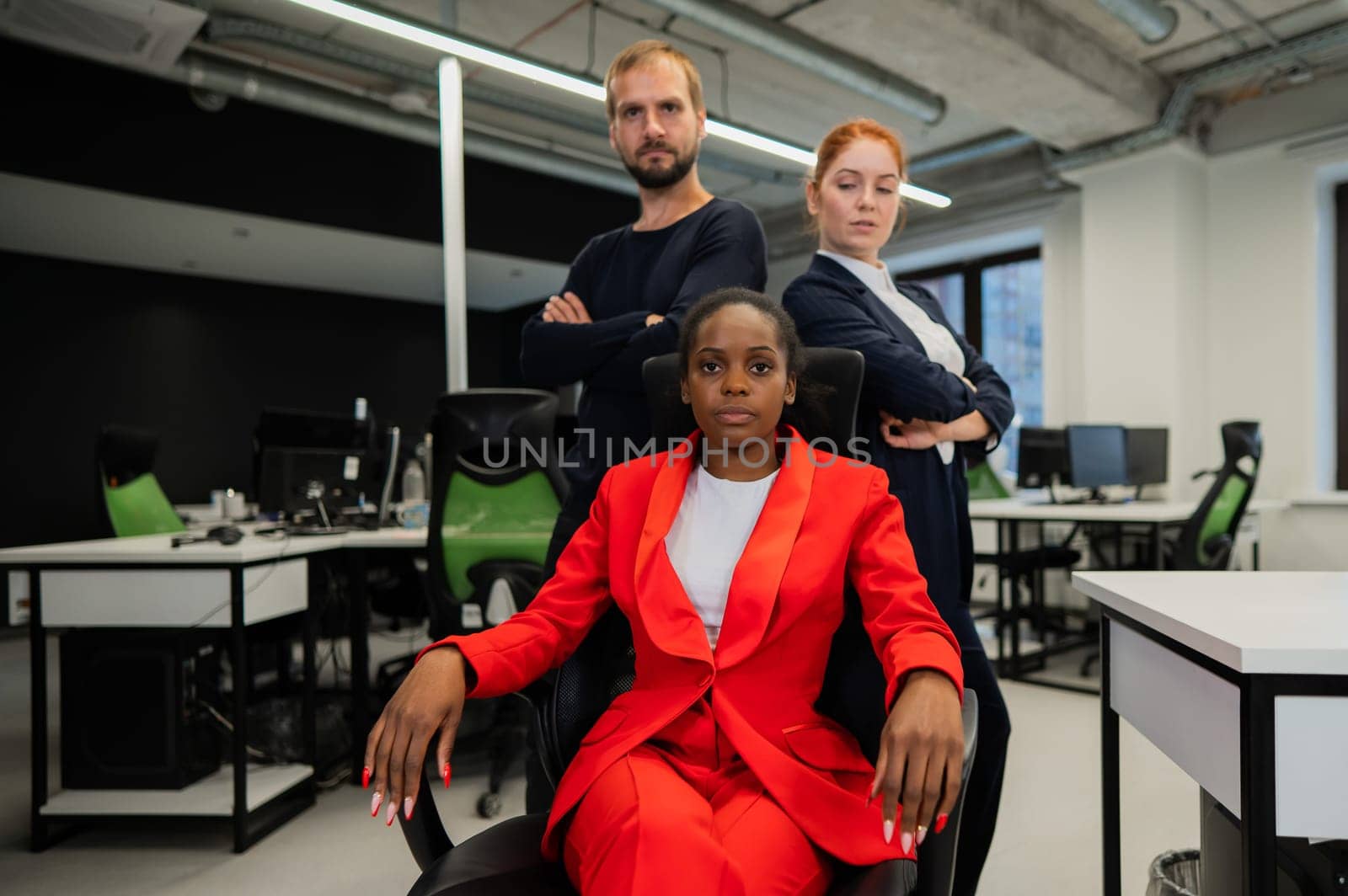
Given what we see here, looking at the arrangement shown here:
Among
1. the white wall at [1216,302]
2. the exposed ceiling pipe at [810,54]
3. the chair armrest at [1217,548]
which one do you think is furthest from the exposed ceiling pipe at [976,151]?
the chair armrest at [1217,548]

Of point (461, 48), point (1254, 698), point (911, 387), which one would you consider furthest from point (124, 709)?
point (1254, 698)

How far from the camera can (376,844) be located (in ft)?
8.13

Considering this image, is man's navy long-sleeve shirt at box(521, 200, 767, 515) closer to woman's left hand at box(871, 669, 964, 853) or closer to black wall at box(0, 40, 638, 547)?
woman's left hand at box(871, 669, 964, 853)

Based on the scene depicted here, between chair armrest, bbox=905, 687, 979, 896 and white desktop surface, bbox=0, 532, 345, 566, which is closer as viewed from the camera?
chair armrest, bbox=905, 687, 979, 896

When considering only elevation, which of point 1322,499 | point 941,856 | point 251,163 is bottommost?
point 941,856

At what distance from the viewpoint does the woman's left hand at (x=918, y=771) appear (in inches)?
35.2

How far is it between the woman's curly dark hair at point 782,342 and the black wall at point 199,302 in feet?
16.8

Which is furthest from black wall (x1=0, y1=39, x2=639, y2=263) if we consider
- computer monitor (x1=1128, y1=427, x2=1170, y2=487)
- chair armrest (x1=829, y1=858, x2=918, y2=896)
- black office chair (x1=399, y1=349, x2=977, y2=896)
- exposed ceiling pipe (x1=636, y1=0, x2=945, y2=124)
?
chair armrest (x1=829, y1=858, x2=918, y2=896)

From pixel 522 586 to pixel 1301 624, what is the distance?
6.65ft

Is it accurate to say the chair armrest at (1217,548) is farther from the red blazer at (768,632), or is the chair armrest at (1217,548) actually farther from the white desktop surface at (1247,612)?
the red blazer at (768,632)

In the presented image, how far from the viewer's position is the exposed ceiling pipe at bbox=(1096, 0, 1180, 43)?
435cm

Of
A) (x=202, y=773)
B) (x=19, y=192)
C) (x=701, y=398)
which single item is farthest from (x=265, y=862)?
(x=19, y=192)

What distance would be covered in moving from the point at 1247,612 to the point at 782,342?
0.73 m

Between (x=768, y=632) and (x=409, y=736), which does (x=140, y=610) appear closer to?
(x=409, y=736)
